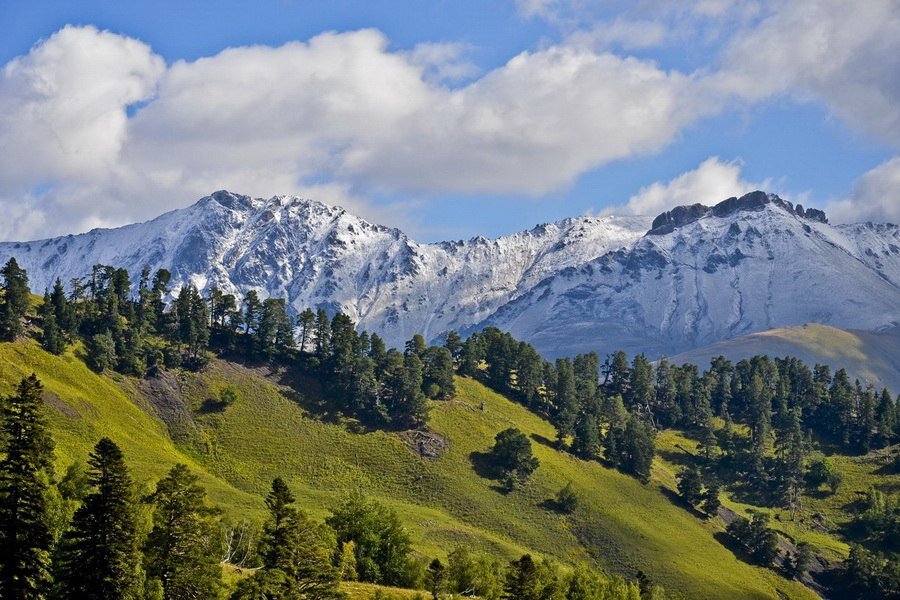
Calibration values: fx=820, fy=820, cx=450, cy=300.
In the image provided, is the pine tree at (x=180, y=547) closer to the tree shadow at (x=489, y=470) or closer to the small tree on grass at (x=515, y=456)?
the tree shadow at (x=489, y=470)

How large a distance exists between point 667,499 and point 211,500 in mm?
111955

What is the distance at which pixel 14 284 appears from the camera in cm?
17200

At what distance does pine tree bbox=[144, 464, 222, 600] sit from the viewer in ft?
210

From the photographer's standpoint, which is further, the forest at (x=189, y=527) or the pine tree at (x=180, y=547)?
the pine tree at (x=180, y=547)

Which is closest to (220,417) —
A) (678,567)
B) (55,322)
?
(55,322)


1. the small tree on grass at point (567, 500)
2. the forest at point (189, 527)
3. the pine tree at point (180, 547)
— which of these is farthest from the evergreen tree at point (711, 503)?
the pine tree at point (180, 547)

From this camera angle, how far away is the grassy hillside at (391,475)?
154m

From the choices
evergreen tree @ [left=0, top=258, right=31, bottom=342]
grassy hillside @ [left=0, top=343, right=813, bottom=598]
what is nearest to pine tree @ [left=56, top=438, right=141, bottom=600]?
grassy hillside @ [left=0, top=343, right=813, bottom=598]

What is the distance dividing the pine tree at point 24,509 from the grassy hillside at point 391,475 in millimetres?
84061

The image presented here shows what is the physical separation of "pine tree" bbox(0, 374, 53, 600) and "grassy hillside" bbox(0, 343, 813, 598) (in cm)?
8406

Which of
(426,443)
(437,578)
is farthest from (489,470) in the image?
(437,578)

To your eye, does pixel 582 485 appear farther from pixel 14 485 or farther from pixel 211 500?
pixel 14 485

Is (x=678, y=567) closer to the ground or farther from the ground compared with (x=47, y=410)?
closer to the ground

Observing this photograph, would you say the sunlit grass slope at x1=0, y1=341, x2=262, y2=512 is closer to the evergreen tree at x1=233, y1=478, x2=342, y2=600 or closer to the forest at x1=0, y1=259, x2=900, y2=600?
the forest at x1=0, y1=259, x2=900, y2=600
